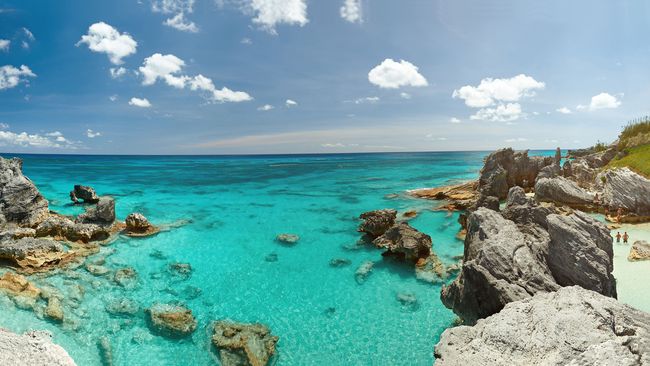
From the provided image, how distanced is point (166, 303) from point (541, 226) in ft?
74.0

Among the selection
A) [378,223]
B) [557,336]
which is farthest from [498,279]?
[378,223]

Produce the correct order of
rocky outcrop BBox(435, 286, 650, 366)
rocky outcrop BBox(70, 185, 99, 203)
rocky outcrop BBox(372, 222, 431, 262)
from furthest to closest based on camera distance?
rocky outcrop BBox(70, 185, 99, 203) < rocky outcrop BBox(372, 222, 431, 262) < rocky outcrop BBox(435, 286, 650, 366)

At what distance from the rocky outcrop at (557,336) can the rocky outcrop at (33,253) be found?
27.6m

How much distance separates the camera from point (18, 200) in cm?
3200

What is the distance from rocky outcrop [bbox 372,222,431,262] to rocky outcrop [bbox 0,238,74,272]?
2565 cm

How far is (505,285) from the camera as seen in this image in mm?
12148

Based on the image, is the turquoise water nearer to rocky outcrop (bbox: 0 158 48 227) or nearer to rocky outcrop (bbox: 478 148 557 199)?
rocky outcrop (bbox: 0 158 48 227)

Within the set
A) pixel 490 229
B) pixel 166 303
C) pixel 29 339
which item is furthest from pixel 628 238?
pixel 29 339

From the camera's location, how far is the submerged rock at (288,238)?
33.0m

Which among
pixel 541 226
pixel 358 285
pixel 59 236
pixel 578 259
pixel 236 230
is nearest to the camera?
pixel 578 259

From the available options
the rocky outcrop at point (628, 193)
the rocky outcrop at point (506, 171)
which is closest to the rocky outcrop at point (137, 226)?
the rocky outcrop at point (506, 171)

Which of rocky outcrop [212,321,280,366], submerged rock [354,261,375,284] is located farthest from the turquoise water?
rocky outcrop [212,321,280,366]

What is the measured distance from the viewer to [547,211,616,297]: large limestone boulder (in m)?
12.9

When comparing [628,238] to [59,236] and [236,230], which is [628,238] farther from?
[59,236]
